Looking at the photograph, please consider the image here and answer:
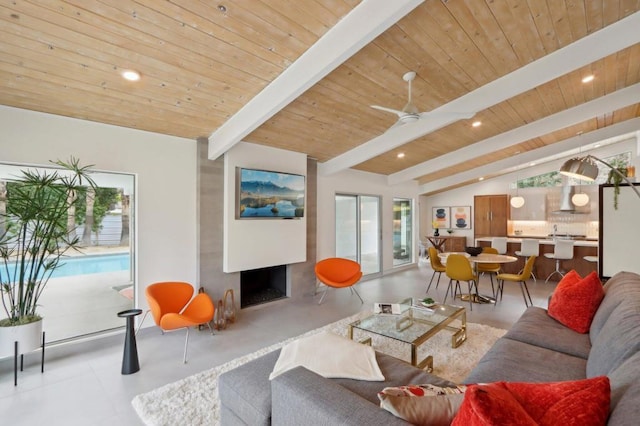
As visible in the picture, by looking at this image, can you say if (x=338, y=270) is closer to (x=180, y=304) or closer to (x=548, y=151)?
(x=180, y=304)

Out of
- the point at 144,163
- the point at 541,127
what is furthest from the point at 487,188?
the point at 144,163

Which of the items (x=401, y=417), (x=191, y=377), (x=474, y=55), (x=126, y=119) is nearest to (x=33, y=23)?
(x=126, y=119)

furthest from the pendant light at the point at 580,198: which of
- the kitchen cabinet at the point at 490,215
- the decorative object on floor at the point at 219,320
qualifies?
the decorative object on floor at the point at 219,320

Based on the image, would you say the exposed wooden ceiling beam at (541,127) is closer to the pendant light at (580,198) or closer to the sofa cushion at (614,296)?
the pendant light at (580,198)

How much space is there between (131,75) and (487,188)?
1033 cm

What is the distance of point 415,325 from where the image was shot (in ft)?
10.1

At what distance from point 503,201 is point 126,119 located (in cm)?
1014

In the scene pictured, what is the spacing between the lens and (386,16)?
2240 mm

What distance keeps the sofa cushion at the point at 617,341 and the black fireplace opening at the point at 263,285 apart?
415 centimetres

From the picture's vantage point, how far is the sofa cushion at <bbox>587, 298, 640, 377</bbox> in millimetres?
1607

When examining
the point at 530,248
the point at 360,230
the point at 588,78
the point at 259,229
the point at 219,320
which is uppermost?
the point at 588,78

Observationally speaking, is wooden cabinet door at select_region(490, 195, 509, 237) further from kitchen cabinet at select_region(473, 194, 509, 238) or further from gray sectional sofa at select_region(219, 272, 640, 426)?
gray sectional sofa at select_region(219, 272, 640, 426)

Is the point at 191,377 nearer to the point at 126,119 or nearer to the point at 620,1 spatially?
the point at 126,119

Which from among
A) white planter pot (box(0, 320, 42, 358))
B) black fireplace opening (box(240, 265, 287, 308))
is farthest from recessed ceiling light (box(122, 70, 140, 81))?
black fireplace opening (box(240, 265, 287, 308))
